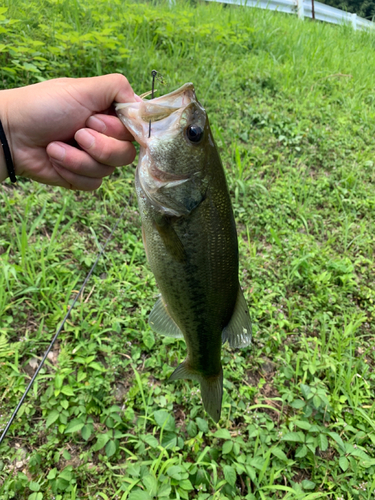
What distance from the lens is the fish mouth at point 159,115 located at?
1315 mm

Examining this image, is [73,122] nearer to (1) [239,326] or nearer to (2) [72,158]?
(2) [72,158]

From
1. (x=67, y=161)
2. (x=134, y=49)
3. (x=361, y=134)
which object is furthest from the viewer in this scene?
(x=361, y=134)

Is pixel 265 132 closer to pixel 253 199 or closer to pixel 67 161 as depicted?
pixel 253 199

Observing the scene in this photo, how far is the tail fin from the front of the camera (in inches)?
64.0

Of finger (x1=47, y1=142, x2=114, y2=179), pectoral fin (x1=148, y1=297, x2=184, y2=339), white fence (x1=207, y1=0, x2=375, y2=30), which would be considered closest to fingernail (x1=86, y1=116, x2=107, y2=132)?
finger (x1=47, y1=142, x2=114, y2=179)

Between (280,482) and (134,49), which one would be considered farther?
(134,49)

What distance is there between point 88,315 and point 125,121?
1598mm

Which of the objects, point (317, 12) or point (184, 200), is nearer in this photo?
point (184, 200)

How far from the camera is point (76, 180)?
1.84 m

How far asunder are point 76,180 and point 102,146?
1.30 feet

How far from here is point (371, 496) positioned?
210cm

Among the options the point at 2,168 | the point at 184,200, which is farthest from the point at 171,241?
the point at 2,168

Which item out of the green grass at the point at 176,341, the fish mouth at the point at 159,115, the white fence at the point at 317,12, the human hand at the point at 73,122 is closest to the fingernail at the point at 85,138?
the human hand at the point at 73,122

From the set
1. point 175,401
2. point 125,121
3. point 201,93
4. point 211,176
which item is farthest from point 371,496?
point 201,93
